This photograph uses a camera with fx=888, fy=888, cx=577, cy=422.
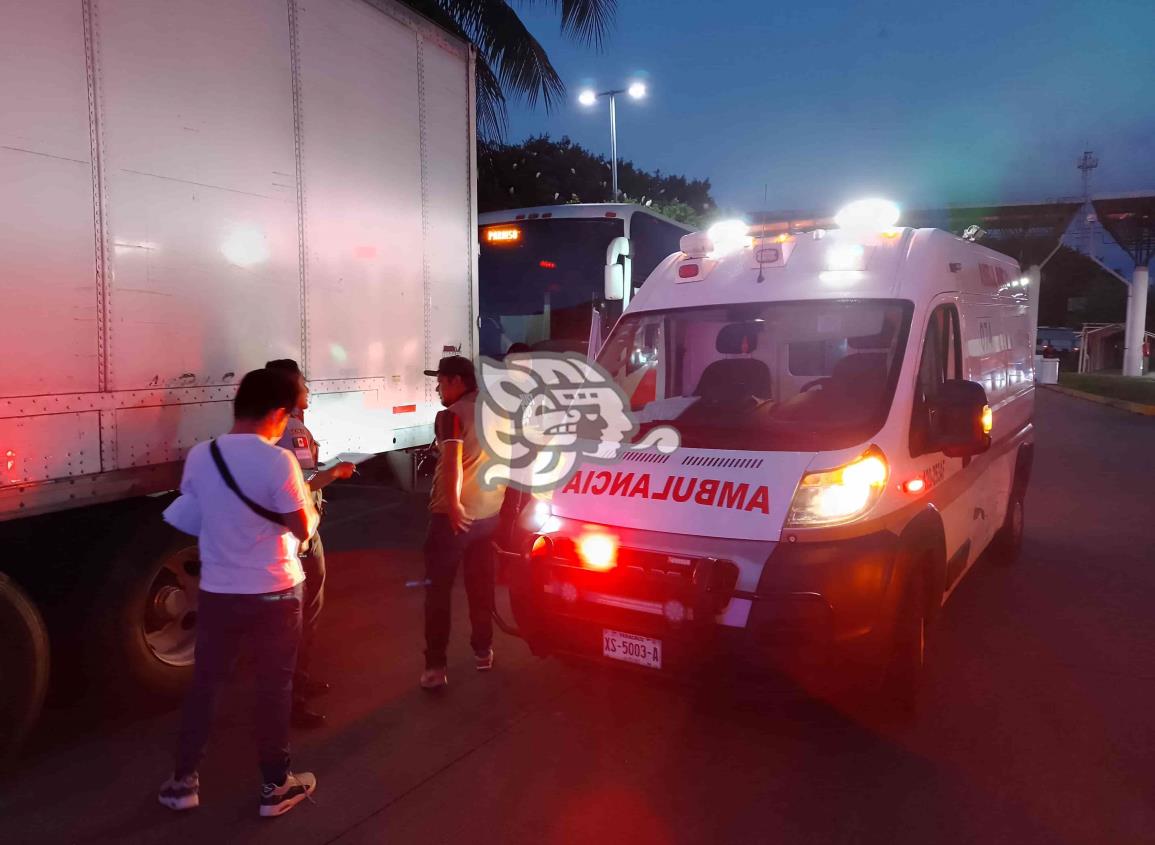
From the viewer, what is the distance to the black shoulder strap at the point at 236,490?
129 inches

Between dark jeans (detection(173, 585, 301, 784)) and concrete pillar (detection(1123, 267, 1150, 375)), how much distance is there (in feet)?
143

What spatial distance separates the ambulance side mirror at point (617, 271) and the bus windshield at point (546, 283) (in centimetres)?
192

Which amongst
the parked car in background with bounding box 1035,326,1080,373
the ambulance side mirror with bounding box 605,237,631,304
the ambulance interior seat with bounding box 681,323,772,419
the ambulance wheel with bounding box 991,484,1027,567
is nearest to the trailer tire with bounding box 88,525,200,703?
the ambulance interior seat with bounding box 681,323,772,419

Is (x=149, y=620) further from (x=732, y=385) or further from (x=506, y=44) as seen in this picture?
(x=506, y=44)

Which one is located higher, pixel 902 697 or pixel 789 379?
pixel 789 379

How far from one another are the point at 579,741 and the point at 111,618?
2237 mm

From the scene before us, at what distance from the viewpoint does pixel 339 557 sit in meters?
7.87

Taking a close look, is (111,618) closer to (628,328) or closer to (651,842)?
(651,842)

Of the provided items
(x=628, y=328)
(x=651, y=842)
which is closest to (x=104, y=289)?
(x=628, y=328)

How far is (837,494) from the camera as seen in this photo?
385 centimetres

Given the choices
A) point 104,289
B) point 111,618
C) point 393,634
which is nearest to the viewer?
point 104,289

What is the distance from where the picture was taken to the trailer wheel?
367cm

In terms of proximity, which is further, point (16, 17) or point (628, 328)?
point (628, 328)
